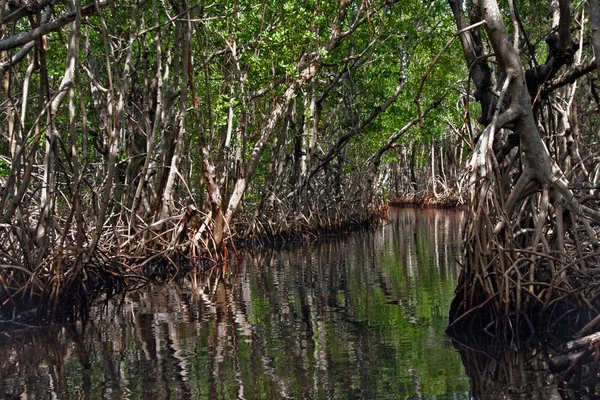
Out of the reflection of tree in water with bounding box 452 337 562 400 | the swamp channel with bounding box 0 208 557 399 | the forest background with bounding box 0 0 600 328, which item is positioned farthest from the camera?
the forest background with bounding box 0 0 600 328

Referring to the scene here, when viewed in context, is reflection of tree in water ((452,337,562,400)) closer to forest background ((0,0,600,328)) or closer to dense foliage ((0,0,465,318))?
forest background ((0,0,600,328))

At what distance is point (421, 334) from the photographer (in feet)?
23.2

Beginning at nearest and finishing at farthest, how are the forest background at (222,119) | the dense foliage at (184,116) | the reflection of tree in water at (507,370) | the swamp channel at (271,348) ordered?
the reflection of tree in water at (507,370) → the swamp channel at (271,348) → the forest background at (222,119) → the dense foliage at (184,116)

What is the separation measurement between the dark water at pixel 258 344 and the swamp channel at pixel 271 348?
0.01m

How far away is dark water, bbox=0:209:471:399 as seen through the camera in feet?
17.9

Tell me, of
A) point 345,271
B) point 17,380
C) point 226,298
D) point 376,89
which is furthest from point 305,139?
point 17,380

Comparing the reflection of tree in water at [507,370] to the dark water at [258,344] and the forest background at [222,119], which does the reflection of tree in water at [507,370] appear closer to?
the dark water at [258,344]

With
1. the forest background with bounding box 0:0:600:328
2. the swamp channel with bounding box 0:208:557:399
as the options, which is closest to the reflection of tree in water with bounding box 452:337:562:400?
the swamp channel with bounding box 0:208:557:399

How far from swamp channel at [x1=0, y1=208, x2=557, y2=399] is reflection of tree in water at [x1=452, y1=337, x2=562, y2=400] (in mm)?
13

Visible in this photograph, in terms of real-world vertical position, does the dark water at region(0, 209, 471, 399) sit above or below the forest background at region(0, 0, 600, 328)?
below

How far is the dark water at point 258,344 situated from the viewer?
215 inches

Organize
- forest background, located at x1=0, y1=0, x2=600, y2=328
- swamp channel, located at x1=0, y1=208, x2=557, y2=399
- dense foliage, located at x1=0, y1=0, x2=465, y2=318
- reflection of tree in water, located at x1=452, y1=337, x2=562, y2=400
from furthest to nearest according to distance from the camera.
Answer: dense foliage, located at x1=0, y1=0, x2=465, y2=318, forest background, located at x1=0, y1=0, x2=600, y2=328, swamp channel, located at x1=0, y1=208, x2=557, y2=399, reflection of tree in water, located at x1=452, y1=337, x2=562, y2=400

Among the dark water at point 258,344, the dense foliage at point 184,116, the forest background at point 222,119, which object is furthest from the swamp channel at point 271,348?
the dense foliage at point 184,116

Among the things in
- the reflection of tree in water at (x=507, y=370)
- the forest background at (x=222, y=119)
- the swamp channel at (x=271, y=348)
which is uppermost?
the forest background at (x=222, y=119)
